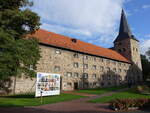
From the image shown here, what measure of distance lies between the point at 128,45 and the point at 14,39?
48706 mm

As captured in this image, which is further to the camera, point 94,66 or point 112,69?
point 112,69

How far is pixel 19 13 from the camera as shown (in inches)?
622

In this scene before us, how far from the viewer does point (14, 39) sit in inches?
626

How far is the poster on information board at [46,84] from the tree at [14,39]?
9.91 ft

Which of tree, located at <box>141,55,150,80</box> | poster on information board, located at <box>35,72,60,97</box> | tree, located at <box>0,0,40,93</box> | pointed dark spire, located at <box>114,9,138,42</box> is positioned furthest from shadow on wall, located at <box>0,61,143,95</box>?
pointed dark spire, located at <box>114,9,138,42</box>

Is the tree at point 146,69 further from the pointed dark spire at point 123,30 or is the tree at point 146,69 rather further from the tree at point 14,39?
the tree at point 14,39

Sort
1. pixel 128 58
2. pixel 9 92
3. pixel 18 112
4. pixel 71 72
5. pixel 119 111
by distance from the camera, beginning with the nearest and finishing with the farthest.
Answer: pixel 18 112 < pixel 119 111 < pixel 9 92 < pixel 71 72 < pixel 128 58

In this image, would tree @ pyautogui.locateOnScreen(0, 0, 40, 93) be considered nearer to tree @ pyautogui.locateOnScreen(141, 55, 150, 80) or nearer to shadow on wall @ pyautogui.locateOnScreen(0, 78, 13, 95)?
shadow on wall @ pyautogui.locateOnScreen(0, 78, 13, 95)

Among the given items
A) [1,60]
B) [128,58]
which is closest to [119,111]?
[1,60]

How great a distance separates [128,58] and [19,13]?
48.3m

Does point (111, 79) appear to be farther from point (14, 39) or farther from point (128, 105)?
point (14, 39)

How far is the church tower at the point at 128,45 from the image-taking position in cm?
5684

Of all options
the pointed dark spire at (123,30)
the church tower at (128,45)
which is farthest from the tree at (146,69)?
the pointed dark spire at (123,30)

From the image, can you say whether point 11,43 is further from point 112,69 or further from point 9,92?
point 112,69
